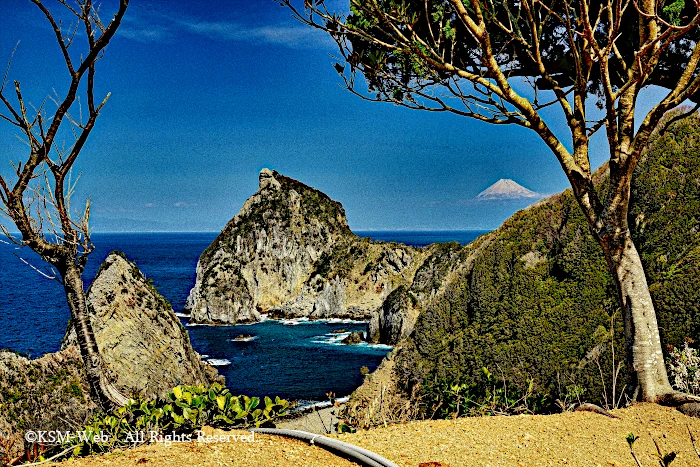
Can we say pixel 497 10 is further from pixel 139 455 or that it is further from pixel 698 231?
pixel 139 455

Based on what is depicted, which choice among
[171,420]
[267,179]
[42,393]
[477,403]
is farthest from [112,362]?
[267,179]

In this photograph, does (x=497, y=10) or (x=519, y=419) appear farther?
(x=497, y=10)

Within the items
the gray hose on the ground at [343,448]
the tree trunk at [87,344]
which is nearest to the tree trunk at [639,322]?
the gray hose on the ground at [343,448]

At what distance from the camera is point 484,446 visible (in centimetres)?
471

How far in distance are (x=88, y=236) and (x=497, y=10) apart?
6.24 metres

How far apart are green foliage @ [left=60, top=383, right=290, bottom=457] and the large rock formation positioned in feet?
232

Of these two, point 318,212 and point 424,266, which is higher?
point 318,212

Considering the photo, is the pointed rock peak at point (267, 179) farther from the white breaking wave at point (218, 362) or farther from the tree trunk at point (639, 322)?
the tree trunk at point (639, 322)

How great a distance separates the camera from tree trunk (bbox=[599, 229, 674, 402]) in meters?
5.98

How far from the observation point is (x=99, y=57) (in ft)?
18.6

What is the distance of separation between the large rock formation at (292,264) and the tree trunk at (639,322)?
2733 inches

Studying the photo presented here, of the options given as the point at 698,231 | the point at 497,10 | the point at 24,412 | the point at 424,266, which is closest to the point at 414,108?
the point at 497,10

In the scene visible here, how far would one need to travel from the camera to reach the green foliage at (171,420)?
501cm

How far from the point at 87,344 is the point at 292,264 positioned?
81080mm
